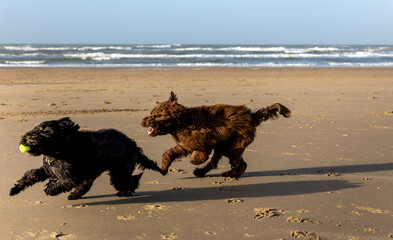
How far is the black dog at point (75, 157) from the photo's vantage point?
4.36 meters

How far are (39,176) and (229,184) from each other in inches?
91.4

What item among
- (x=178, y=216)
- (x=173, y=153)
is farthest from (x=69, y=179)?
(x=173, y=153)

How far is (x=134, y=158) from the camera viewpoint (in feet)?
17.1

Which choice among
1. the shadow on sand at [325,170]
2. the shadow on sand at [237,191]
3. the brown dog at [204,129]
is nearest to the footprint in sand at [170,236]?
the shadow on sand at [237,191]

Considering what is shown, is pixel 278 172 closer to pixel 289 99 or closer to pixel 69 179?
pixel 69 179

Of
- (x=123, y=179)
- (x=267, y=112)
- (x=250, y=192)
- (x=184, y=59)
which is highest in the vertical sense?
(x=267, y=112)

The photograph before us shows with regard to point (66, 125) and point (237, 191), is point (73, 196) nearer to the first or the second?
point (66, 125)

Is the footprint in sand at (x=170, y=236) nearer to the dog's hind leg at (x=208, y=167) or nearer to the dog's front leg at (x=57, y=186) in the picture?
the dog's front leg at (x=57, y=186)

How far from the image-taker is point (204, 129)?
574 cm

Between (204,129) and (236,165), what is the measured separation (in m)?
0.65

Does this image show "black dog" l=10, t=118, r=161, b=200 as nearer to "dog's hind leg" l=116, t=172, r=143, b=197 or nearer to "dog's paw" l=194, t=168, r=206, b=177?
"dog's hind leg" l=116, t=172, r=143, b=197

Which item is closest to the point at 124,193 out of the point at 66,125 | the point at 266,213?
the point at 66,125

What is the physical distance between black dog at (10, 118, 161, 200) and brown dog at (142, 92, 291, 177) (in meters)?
0.60

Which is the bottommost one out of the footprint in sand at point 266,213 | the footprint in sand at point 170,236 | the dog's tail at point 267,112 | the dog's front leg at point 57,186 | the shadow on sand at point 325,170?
the shadow on sand at point 325,170
